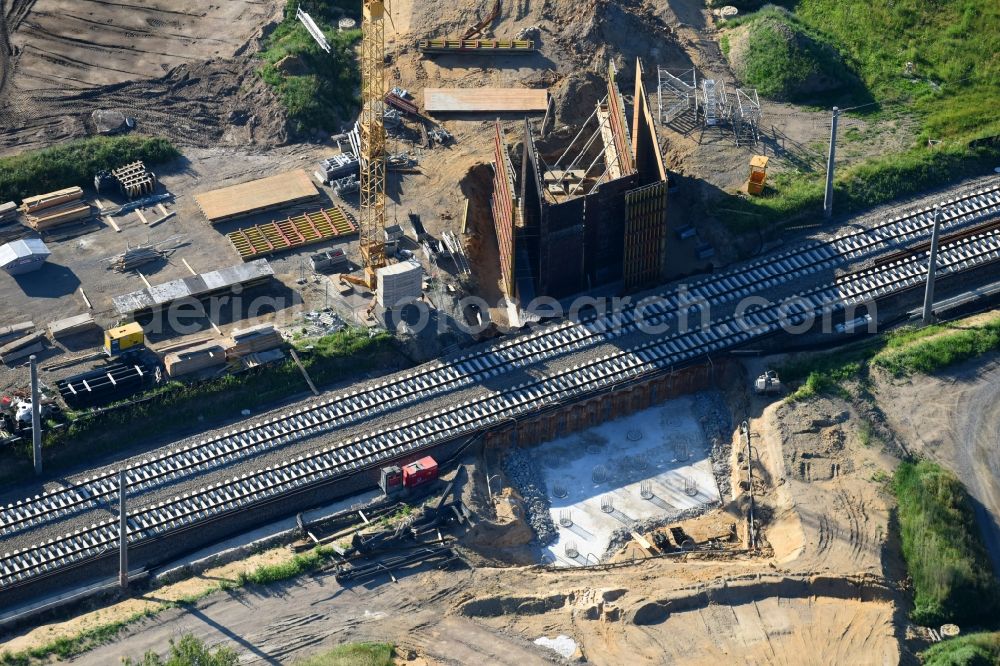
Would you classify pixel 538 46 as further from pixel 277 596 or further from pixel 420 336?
pixel 277 596

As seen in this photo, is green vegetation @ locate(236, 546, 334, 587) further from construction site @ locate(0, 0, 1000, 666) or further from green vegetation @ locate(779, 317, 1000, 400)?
green vegetation @ locate(779, 317, 1000, 400)

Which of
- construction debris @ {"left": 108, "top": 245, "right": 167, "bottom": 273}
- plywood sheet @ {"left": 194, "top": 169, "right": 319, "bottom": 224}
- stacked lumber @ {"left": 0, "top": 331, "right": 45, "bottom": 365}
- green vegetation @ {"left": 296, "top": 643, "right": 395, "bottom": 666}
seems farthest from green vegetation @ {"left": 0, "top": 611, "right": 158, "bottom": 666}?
plywood sheet @ {"left": 194, "top": 169, "right": 319, "bottom": 224}

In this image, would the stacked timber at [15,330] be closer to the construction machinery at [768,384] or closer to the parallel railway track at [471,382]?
the parallel railway track at [471,382]

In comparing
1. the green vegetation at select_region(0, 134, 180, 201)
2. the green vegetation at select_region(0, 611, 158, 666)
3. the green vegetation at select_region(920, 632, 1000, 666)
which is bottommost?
the green vegetation at select_region(920, 632, 1000, 666)

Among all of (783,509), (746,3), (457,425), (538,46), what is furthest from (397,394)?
(746,3)

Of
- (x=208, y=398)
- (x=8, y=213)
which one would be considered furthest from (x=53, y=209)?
(x=208, y=398)
